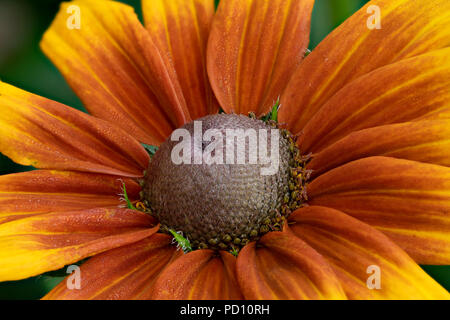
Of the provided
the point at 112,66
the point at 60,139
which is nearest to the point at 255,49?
the point at 112,66

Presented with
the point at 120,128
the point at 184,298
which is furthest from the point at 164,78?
the point at 184,298

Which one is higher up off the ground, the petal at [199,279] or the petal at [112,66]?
the petal at [112,66]

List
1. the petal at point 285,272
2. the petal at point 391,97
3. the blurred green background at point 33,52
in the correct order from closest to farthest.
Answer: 1. the petal at point 285,272
2. the petal at point 391,97
3. the blurred green background at point 33,52

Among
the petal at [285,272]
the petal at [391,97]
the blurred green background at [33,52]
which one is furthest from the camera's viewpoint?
the blurred green background at [33,52]

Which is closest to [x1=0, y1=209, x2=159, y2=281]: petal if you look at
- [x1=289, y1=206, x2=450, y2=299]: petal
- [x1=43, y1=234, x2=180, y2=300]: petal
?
[x1=43, y1=234, x2=180, y2=300]: petal

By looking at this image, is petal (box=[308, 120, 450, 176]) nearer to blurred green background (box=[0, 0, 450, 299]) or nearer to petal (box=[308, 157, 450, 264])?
petal (box=[308, 157, 450, 264])

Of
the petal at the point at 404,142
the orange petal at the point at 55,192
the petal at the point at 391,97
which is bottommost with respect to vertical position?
the orange petal at the point at 55,192

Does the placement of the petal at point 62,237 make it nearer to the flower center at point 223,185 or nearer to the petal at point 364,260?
the flower center at point 223,185

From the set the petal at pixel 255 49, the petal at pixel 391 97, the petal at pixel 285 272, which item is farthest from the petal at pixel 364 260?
the petal at pixel 255 49

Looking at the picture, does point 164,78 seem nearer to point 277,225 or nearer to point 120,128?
point 120,128
